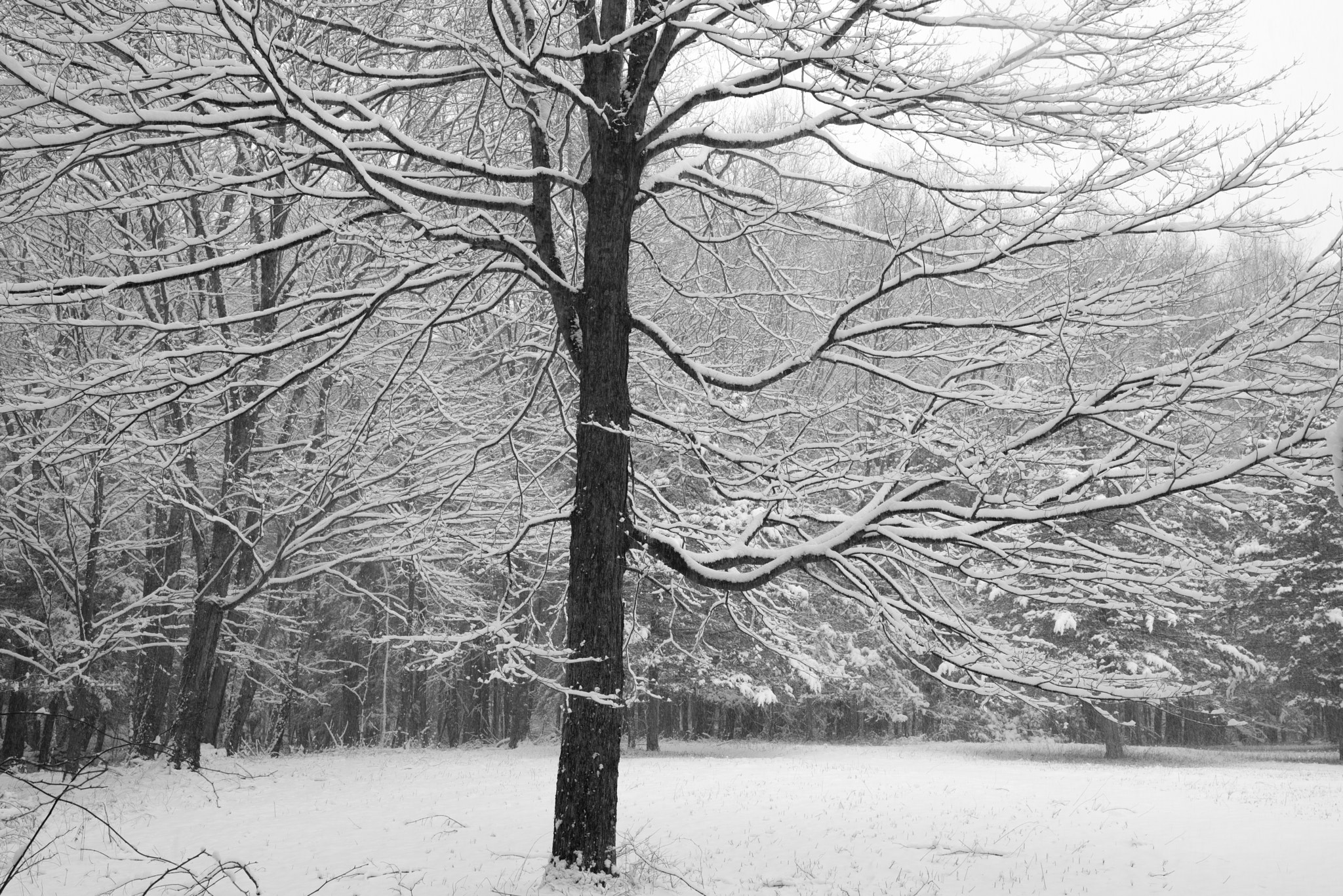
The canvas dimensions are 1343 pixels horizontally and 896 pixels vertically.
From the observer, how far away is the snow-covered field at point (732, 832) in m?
6.65

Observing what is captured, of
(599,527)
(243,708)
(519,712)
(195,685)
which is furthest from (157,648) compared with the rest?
(599,527)

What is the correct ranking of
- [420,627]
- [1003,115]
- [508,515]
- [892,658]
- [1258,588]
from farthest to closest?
[892,658], [1258,588], [420,627], [508,515], [1003,115]

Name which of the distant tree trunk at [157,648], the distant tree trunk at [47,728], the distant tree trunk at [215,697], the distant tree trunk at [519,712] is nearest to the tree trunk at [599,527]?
the distant tree trunk at [157,648]

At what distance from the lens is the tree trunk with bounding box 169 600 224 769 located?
12.7 metres

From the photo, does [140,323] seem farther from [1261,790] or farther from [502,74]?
[1261,790]

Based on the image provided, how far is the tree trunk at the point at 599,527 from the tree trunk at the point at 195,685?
9.09 meters

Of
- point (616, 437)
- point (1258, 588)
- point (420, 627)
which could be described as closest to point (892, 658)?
point (1258, 588)

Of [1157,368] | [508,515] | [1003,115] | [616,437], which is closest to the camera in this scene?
[1157,368]

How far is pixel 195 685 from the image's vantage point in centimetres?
1274

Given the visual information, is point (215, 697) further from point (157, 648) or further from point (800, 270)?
point (800, 270)

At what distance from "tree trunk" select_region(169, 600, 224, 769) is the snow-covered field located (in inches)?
19.8

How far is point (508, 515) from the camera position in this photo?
13.7m

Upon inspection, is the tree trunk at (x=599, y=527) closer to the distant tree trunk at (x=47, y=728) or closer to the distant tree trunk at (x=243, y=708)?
the distant tree trunk at (x=47, y=728)

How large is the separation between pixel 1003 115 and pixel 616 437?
11.1 ft
